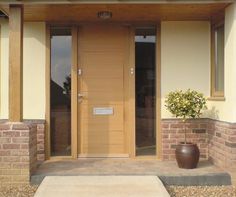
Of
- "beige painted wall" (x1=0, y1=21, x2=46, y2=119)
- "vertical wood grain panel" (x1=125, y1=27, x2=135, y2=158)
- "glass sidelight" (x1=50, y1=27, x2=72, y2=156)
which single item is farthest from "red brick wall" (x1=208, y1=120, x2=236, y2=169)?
"beige painted wall" (x1=0, y1=21, x2=46, y2=119)

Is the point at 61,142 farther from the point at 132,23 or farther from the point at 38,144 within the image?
the point at 132,23

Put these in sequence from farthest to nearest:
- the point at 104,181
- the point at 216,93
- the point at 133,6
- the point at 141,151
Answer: the point at 141,151, the point at 216,93, the point at 133,6, the point at 104,181

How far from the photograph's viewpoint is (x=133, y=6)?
275 inches

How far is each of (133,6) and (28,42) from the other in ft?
7.50

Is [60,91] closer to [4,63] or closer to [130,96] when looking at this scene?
[4,63]

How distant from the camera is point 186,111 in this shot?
287 inches

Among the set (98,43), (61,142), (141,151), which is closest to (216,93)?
(141,151)

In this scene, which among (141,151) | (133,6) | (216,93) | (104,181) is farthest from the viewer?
(141,151)

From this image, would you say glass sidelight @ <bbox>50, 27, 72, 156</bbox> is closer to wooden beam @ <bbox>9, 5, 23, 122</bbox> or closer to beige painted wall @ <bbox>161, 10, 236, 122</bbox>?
wooden beam @ <bbox>9, 5, 23, 122</bbox>

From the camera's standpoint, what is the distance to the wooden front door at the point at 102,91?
325 inches

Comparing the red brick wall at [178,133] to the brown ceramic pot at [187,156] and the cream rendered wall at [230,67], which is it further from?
the cream rendered wall at [230,67]

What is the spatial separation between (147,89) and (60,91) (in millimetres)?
1627

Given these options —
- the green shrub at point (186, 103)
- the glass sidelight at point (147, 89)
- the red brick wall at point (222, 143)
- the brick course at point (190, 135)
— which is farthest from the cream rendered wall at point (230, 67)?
the glass sidelight at point (147, 89)

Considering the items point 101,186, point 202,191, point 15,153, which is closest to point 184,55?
point 202,191
